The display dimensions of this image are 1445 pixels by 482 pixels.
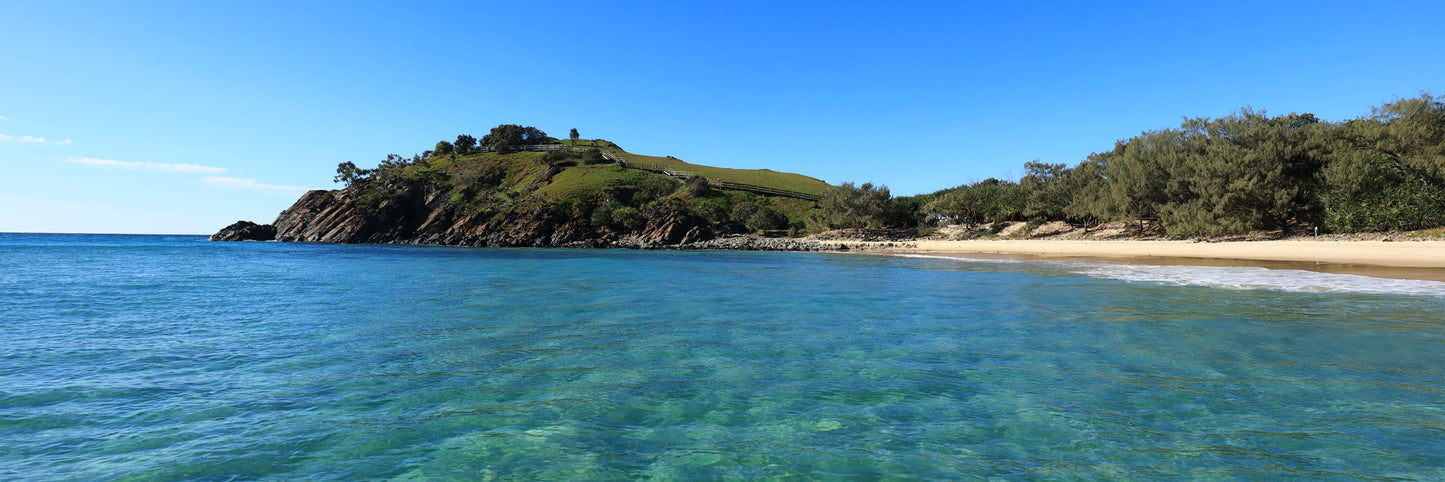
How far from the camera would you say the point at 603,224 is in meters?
98.7

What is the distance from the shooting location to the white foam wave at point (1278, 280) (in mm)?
18828

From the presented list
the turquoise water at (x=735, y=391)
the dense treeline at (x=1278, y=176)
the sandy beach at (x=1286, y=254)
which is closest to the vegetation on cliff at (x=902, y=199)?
the dense treeline at (x=1278, y=176)

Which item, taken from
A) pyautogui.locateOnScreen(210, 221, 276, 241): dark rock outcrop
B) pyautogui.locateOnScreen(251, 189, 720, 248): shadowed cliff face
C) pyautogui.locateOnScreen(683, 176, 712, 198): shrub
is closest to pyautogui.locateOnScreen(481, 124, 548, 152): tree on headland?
pyautogui.locateOnScreen(251, 189, 720, 248): shadowed cliff face

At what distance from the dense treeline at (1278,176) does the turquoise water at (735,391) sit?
39135 mm

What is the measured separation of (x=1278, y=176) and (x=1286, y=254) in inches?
704

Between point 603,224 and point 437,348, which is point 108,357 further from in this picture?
point 603,224

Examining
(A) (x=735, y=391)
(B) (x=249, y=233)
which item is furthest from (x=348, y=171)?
(A) (x=735, y=391)

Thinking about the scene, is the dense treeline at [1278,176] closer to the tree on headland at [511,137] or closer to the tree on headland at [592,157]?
the tree on headland at [592,157]

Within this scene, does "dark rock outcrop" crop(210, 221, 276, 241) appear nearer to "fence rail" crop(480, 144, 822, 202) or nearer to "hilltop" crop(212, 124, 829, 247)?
"hilltop" crop(212, 124, 829, 247)

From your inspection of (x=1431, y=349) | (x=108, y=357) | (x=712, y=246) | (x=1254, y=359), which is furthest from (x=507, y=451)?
(x=712, y=246)

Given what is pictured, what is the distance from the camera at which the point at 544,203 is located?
105000 mm

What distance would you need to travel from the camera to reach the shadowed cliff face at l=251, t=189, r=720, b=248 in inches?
3607

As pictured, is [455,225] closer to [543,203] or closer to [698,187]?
[543,203]

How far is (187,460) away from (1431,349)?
55.2ft
